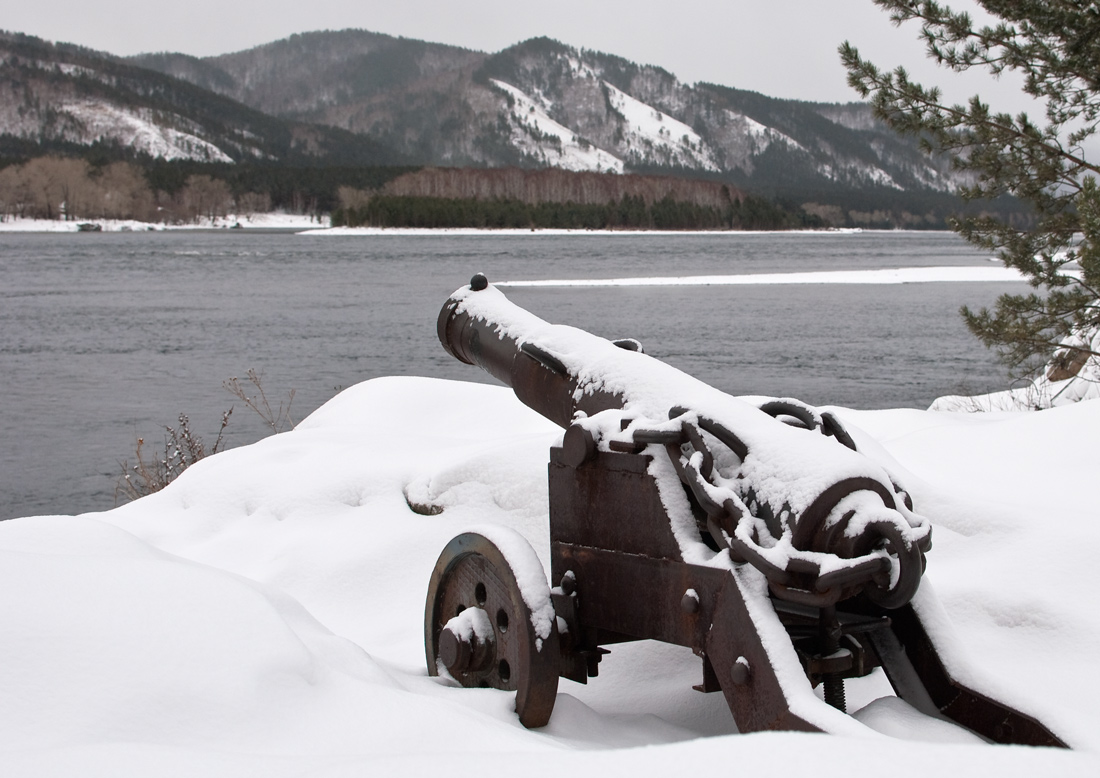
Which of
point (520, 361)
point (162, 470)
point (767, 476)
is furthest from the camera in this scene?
point (162, 470)

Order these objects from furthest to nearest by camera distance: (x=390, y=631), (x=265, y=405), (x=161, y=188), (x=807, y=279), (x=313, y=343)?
(x=161, y=188) < (x=807, y=279) < (x=313, y=343) < (x=265, y=405) < (x=390, y=631)

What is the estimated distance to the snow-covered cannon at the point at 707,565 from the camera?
2.37 meters

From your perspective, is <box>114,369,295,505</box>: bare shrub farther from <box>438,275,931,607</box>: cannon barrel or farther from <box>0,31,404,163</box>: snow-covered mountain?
<box>0,31,404,163</box>: snow-covered mountain

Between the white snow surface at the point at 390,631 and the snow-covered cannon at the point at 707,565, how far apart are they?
9 centimetres

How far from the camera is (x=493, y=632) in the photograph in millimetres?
3053

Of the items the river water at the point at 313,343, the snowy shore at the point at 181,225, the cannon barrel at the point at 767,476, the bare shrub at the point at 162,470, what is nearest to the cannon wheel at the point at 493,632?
the cannon barrel at the point at 767,476

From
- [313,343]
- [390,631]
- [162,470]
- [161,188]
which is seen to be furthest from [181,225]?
[390,631]

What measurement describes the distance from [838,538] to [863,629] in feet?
1.12

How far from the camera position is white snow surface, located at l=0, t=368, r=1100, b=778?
6.15 ft

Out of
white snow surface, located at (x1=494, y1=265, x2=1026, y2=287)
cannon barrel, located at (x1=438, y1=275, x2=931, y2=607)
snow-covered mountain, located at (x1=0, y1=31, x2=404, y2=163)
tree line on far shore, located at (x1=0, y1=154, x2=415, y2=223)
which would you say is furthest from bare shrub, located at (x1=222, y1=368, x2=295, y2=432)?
snow-covered mountain, located at (x1=0, y1=31, x2=404, y2=163)

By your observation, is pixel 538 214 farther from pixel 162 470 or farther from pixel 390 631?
pixel 390 631

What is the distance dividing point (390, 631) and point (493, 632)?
42.9 inches

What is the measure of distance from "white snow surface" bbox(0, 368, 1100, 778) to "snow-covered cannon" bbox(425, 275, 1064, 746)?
3.5 inches

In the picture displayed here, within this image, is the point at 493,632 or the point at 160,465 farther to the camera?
the point at 160,465
